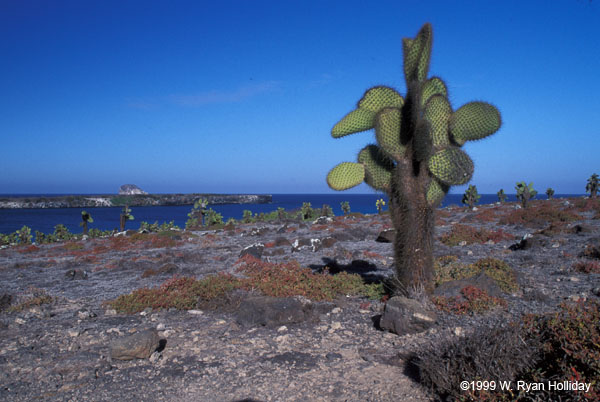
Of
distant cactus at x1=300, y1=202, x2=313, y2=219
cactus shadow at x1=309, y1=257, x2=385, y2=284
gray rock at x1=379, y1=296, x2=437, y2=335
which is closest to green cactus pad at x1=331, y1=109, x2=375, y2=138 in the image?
gray rock at x1=379, y1=296, x2=437, y2=335

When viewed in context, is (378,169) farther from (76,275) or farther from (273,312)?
(76,275)

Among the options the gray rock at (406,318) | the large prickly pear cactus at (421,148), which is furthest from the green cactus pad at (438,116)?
the gray rock at (406,318)

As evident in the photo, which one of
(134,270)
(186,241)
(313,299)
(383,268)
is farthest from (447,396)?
(186,241)

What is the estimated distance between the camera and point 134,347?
5461mm

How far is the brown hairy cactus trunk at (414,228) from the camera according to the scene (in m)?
7.11

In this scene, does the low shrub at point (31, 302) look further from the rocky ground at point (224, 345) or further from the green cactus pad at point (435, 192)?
the green cactus pad at point (435, 192)

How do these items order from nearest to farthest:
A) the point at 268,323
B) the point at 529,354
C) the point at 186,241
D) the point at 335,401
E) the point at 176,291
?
the point at 529,354 → the point at 335,401 → the point at 268,323 → the point at 176,291 → the point at 186,241

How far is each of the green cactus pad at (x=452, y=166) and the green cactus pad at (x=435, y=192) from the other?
0.21 m

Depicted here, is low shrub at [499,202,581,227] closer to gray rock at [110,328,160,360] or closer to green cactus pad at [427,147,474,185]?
green cactus pad at [427,147,474,185]

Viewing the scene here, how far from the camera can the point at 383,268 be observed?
476 inches

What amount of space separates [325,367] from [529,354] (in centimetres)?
237

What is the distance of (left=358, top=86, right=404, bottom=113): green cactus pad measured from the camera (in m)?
7.64

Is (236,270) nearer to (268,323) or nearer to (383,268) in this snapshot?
(383,268)

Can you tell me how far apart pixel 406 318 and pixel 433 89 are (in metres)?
4.29
